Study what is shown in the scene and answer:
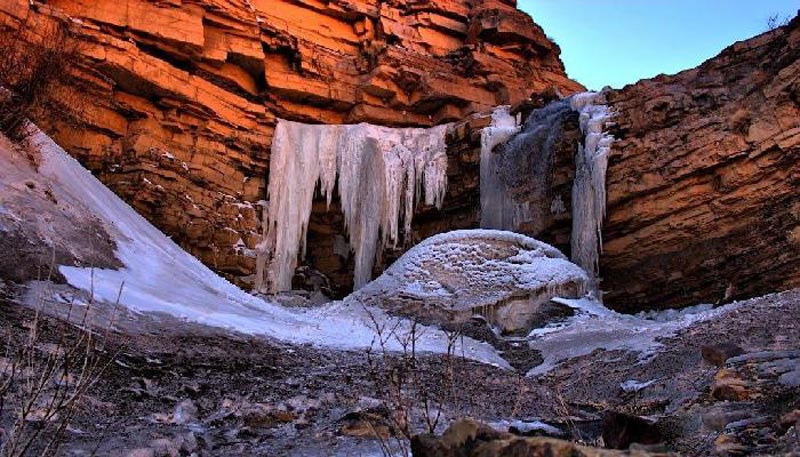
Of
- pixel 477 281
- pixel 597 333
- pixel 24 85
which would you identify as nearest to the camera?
pixel 24 85

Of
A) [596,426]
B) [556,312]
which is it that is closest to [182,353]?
[596,426]

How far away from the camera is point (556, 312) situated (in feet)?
42.9

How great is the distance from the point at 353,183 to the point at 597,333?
444 inches

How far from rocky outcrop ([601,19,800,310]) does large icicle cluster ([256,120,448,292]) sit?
20.0 feet

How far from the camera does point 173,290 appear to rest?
9.43 metres

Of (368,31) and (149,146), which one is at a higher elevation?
(368,31)

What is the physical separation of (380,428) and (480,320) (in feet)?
27.2

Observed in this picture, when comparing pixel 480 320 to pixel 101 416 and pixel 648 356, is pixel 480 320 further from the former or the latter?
pixel 101 416

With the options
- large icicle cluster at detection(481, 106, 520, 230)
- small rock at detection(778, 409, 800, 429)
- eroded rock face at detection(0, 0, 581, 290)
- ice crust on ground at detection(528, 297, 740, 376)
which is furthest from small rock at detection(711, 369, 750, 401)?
eroded rock face at detection(0, 0, 581, 290)

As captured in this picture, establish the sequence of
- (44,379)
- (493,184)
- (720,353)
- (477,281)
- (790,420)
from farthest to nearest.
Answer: (493,184)
(477,281)
(720,353)
(790,420)
(44,379)

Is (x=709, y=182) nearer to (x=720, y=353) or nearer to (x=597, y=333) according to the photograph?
(x=597, y=333)

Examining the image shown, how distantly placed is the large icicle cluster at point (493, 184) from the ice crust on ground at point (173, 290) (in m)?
7.25

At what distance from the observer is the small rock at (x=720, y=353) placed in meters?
6.94

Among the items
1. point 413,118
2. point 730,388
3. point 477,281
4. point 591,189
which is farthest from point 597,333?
point 413,118
